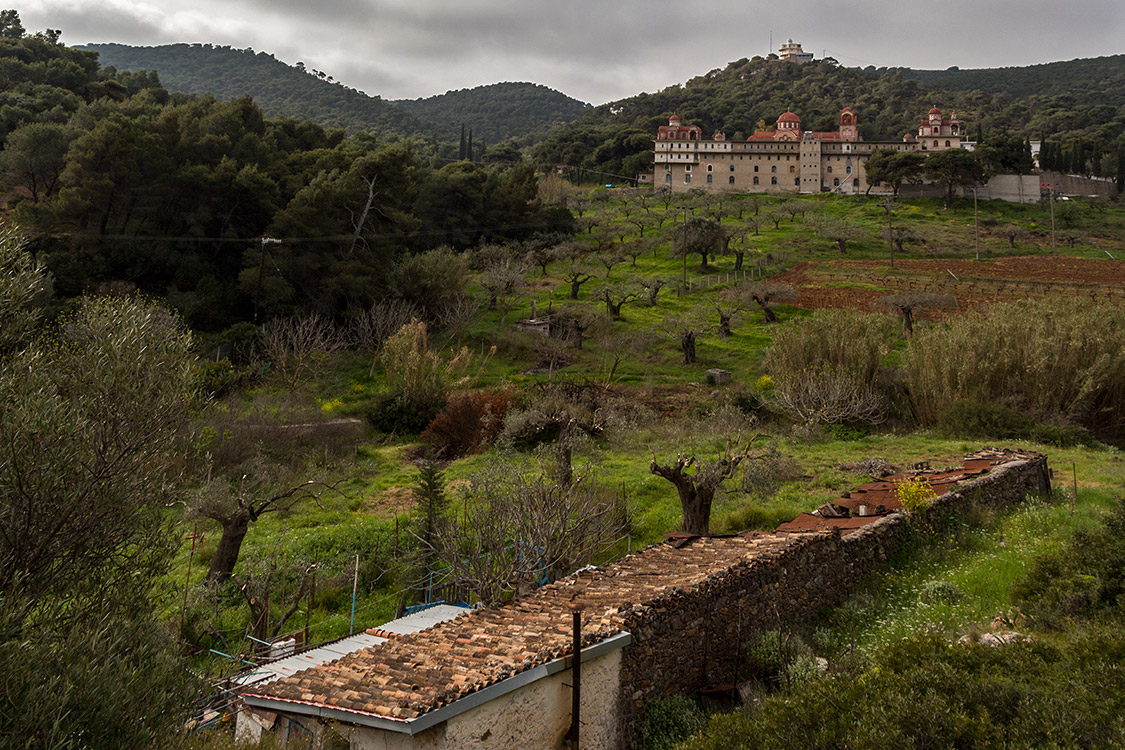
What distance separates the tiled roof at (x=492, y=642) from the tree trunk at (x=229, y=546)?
6.77 metres

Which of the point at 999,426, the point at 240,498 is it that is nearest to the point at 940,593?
the point at 240,498

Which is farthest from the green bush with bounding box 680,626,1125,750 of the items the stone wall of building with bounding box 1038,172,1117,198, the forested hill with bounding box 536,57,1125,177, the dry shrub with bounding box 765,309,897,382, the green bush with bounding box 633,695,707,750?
the stone wall of building with bounding box 1038,172,1117,198

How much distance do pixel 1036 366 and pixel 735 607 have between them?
1826 centimetres

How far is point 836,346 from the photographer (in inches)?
1037

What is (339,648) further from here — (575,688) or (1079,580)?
(1079,580)

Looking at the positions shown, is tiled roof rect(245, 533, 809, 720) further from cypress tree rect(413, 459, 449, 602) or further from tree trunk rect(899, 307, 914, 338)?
tree trunk rect(899, 307, 914, 338)

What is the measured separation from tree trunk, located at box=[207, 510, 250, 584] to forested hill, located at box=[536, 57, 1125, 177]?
86.5m

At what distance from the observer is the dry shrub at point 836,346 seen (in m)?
26.1

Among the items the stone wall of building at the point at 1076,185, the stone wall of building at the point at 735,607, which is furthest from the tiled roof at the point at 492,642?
the stone wall of building at the point at 1076,185

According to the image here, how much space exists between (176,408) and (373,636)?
4.53 m

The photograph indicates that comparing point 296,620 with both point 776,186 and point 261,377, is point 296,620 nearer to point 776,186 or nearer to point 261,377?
point 261,377

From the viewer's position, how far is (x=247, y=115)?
4506 centimetres

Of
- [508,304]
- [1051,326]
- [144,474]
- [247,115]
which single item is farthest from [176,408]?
[247,115]

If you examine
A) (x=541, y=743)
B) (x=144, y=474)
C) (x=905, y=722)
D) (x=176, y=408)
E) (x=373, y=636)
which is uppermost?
(x=176, y=408)
